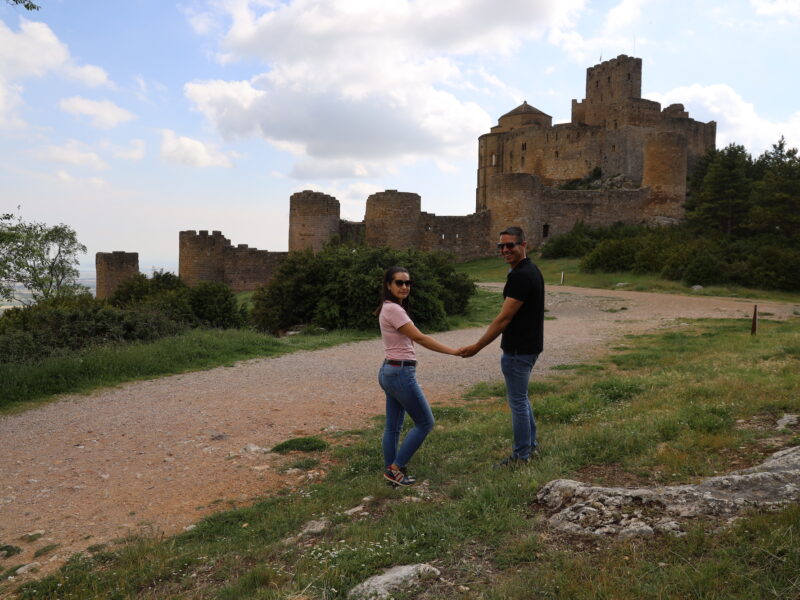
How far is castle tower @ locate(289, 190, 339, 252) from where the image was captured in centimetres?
3150

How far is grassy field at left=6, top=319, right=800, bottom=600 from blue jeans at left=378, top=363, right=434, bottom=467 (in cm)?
28

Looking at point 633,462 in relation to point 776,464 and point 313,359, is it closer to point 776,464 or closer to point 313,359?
point 776,464

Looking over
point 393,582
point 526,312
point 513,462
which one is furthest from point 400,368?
point 393,582

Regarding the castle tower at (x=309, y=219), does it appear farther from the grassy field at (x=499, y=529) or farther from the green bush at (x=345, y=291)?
the grassy field at (x=499, y=529)

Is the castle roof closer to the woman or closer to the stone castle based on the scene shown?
the stone castle

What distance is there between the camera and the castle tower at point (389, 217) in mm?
33969

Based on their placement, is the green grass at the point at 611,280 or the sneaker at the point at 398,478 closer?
the sneaker at the point at 398,478

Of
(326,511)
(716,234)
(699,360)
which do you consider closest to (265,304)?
(699,360)

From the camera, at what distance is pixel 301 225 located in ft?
104

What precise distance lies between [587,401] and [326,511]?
11.6 feet

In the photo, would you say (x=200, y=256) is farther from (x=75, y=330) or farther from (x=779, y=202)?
(x=779, y=202)

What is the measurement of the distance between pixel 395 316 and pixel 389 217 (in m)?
29.9

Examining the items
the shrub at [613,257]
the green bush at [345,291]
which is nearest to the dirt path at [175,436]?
the green bush at [345,291]

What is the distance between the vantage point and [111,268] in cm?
3291
